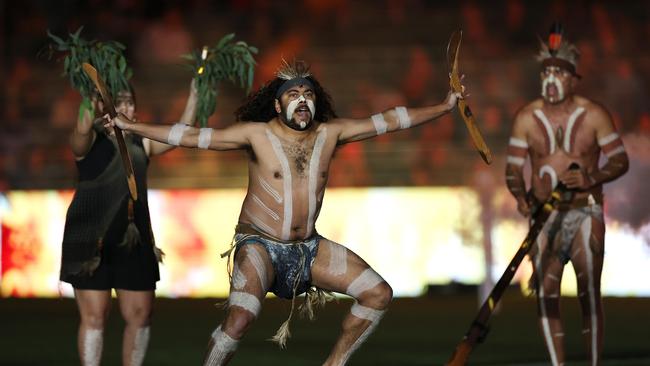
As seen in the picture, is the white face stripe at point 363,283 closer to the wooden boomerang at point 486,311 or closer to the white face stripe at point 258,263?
the white face stripe at point 258,263

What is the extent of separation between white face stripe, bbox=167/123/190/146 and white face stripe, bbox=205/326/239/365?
104 cm

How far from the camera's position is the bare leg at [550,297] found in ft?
29.9

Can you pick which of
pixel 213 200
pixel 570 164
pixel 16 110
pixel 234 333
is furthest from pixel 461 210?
pixel 234 333

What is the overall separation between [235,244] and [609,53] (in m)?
19.7

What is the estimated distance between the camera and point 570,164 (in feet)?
29.9

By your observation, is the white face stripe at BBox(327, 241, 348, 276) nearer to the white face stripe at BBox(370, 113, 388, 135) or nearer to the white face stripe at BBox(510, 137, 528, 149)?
the white face stripe at BBox(370, 113, 388, 135)

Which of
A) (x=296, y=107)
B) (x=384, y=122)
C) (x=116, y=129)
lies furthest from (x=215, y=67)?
(x=384, y=122)

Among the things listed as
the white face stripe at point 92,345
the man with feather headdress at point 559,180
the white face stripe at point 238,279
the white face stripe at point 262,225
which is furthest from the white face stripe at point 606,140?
the white face stripe at point 92,345

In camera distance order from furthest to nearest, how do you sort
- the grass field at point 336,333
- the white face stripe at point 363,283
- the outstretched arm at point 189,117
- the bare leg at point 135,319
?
the grass field at point 336,333 → the outstretched arm at point 189,117 → the bare leg at point 135,319 → the white face stripe at point 363,283

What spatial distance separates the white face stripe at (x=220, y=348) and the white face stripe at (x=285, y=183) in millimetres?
746

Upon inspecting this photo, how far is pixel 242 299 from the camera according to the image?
7625 mm

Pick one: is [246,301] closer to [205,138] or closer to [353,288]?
[353,288]

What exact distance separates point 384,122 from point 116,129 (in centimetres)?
148

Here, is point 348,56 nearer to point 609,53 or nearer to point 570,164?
point 609,53
